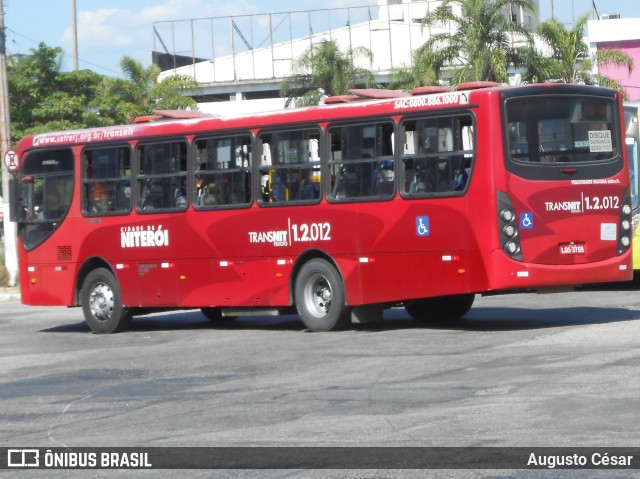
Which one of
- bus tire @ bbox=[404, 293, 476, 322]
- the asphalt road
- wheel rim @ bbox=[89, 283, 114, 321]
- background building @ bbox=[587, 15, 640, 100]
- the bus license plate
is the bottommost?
the asphalt road

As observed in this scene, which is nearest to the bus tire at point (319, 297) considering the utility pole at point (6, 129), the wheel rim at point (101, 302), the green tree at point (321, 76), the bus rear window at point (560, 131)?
the bus rear window at point (560, 131)

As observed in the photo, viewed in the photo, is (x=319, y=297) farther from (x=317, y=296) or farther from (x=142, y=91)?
(x=142, y=91)

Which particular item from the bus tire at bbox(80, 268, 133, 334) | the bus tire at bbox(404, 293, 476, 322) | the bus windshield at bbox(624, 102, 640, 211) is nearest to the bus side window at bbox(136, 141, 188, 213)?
the bus tire at bbox(80, 268, 133, 334)

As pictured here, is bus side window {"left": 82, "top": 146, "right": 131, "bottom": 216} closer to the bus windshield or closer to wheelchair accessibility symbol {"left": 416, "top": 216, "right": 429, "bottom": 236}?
wheelchair accessibility symbol {"left": 416, "top": 216, "right": 429, "bottom": 236}

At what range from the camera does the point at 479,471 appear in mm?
7734

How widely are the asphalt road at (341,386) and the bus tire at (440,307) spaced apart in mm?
285

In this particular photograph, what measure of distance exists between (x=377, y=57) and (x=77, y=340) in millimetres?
63082

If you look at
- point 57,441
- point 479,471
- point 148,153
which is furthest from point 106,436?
point 148,153

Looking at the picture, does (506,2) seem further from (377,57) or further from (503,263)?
(377,57)

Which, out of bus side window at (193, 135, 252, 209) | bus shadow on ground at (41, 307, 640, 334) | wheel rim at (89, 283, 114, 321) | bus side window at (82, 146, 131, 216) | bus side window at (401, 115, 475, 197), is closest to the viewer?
bus side window at (401, 115, 475, 197)

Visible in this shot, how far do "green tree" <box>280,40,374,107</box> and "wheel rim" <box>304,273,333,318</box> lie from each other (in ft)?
119

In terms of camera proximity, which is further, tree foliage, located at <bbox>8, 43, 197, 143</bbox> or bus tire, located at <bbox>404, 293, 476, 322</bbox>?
tree foliage, located at <bbox>8, 43, 197, 143</bbox>

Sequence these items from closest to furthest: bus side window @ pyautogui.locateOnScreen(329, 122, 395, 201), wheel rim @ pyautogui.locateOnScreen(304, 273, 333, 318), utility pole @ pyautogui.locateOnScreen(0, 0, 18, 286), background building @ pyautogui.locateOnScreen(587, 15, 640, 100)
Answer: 1. bus side window @ pyautogui.locateOnScreen(329, 122, 395, 201)
2. wheel rim @ pyautogui.locateOnScreen(304, 273, 333, 318)
3. utility pole @ pyautogui.locateOnScreen(0, 0, 18, 286)
4. background building @ pyautogui.locateOnScreen(587, 15, 640, 100)

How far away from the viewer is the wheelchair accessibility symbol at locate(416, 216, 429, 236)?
16719 mm
